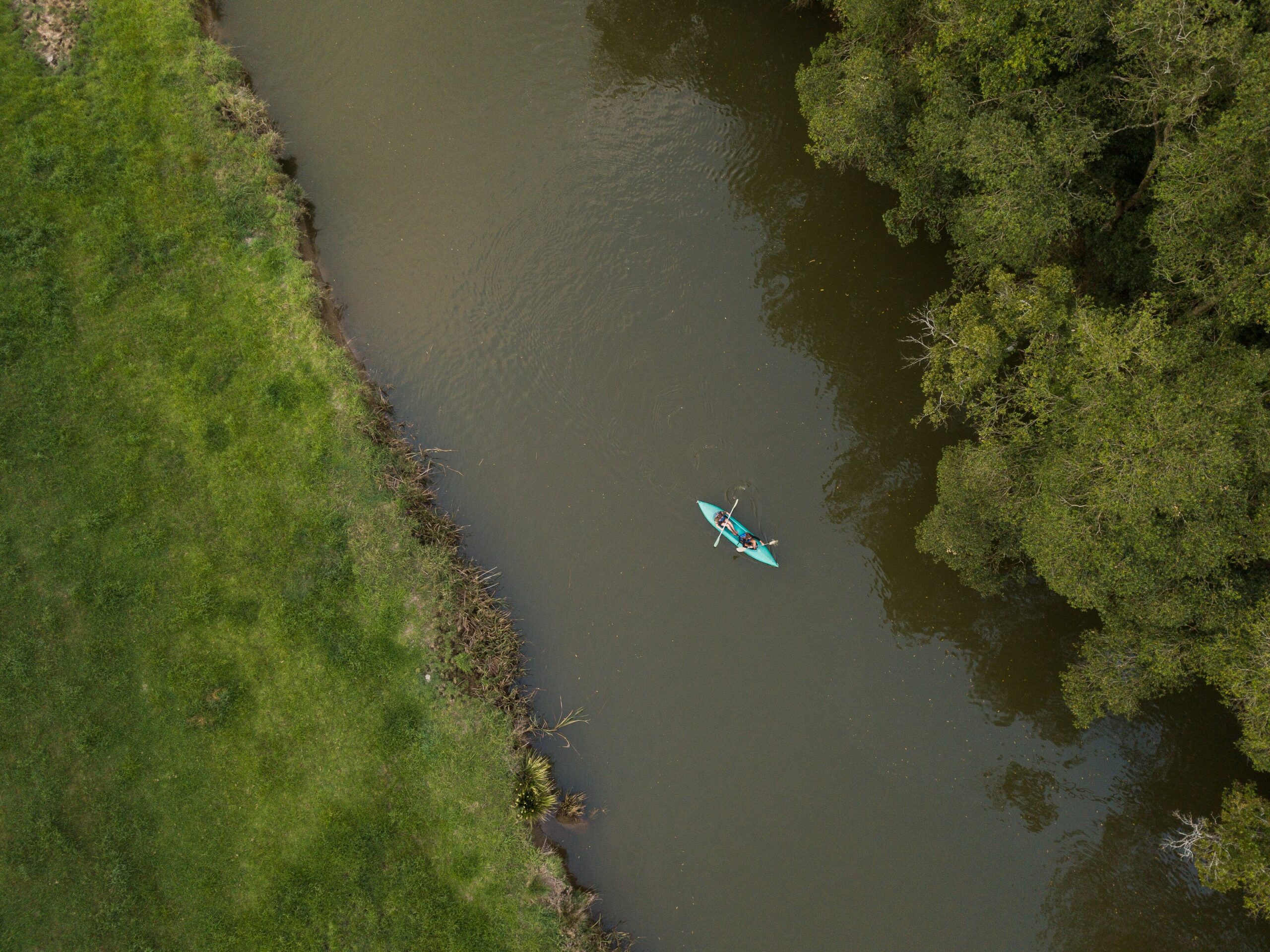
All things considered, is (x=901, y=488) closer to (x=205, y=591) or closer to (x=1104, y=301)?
(x=1104, y=301)

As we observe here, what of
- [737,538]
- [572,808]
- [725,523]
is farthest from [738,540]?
[572,808]

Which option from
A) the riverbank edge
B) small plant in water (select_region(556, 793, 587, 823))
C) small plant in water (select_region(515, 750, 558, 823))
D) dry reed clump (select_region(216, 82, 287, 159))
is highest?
dry reed clump (select_region(216, 82, 287, 159))

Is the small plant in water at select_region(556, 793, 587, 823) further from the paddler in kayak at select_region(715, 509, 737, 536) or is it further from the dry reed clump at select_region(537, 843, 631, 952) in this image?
the paddler in kayak at select_region(715, 509, 737, 536)

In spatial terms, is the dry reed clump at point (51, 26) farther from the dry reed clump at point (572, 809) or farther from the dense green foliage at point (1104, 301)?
the dry reed clump at point (572, 809)

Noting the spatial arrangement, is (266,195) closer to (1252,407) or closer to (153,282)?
(153,282)

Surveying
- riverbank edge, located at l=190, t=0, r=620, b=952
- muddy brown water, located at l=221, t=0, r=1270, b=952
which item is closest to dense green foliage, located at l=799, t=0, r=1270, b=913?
muddy brown water, located at l=221, t=0, r=1270, b=952

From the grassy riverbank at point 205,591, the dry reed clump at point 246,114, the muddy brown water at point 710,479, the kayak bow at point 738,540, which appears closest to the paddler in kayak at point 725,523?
the kayak bow at point 738,540

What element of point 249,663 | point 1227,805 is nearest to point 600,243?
point 249,663
